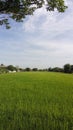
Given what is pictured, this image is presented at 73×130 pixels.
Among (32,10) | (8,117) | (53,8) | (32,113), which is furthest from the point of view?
(32,10)

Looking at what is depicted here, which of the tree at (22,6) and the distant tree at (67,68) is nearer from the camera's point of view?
the tree at (22,6)

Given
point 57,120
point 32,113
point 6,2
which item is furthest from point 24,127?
point 6,2

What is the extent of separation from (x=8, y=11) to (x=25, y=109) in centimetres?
472

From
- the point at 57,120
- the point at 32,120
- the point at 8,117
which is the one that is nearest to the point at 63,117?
the point at 57,120

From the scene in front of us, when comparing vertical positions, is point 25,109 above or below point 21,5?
below

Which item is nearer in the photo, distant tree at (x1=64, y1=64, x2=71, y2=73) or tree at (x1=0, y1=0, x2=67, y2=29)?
tree at (x1=0, y1=0, x2=67, y2=29)

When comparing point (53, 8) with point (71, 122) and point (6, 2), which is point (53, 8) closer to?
point (6, 2)

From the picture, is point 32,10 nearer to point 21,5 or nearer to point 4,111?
point 21,5

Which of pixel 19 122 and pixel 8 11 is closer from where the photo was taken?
pixel 19 122

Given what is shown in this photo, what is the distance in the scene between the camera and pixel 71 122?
849 centimetres

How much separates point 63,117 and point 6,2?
576cm

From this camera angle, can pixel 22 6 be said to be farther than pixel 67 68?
No

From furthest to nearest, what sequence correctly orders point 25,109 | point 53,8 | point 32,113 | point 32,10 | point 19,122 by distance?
point 32,10 < point 53,8 < point 25,109 < point 32,113 < point 19,122

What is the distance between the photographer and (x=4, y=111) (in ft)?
33.2
